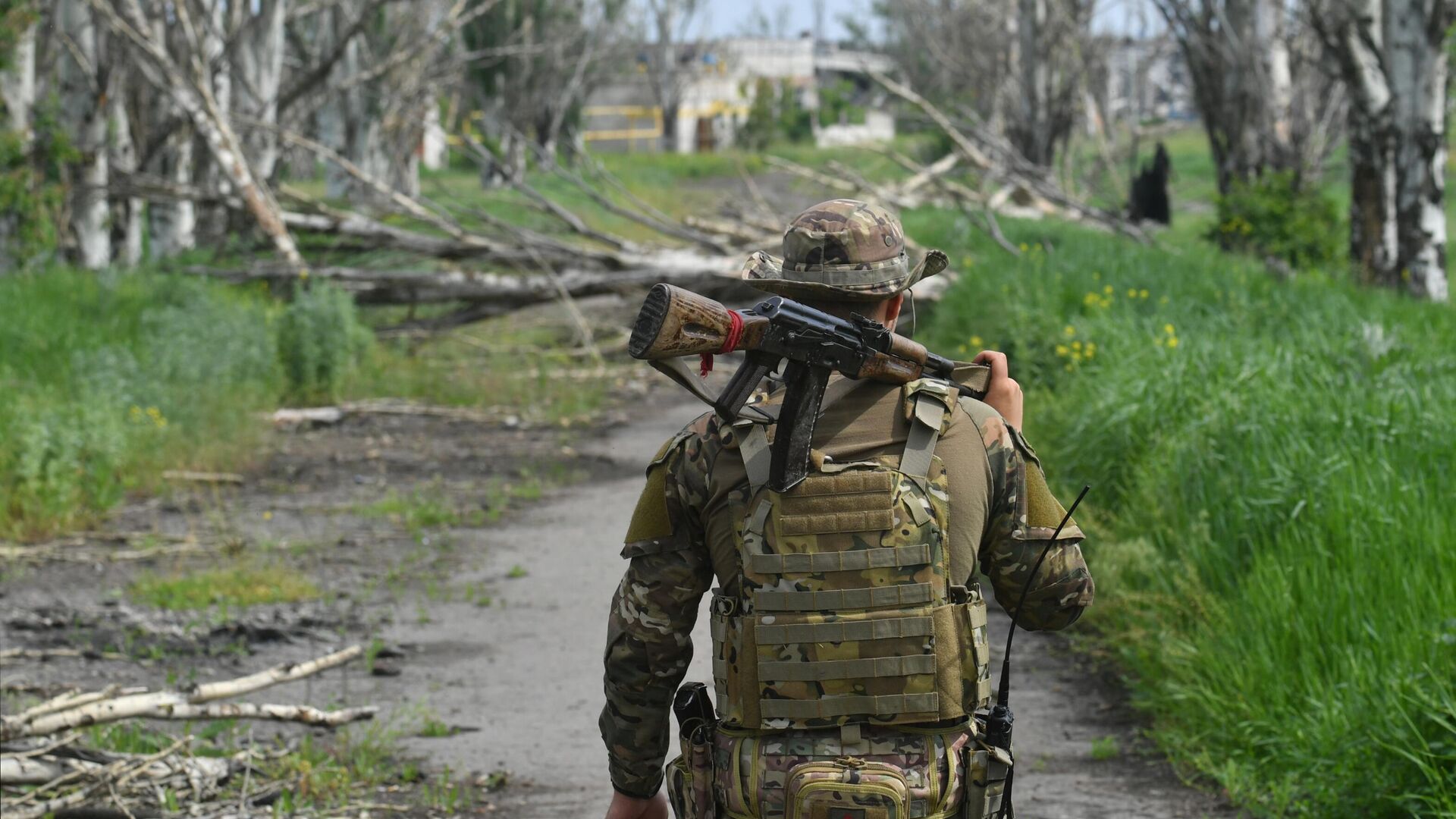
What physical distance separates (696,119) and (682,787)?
245 ft

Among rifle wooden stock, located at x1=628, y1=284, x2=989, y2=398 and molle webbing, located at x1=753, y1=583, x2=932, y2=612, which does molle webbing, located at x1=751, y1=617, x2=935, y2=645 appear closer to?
molle webbing, located at x1=753, y1=583, x2=932, y2=612

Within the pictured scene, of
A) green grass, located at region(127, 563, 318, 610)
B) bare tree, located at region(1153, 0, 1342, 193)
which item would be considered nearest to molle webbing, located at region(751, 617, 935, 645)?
green grass, located at region(127, 563, 318, 610)

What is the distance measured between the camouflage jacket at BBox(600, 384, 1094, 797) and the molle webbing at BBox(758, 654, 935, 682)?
179 mm

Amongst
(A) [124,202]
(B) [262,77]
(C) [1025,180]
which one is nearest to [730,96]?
(C) [1025,180]

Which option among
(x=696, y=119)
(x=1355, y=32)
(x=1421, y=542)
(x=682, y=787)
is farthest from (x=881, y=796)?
(x=696, y=119)

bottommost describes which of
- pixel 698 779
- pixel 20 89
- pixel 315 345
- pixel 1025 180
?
pixel 315 345

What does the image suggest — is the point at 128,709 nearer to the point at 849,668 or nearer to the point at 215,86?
the point at 849,668

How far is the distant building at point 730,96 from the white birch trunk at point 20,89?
4656 centimetres

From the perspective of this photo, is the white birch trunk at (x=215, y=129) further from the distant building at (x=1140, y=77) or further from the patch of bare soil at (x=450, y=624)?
the distant building at (x=1140, y=77)

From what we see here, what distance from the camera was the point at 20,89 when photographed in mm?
16000

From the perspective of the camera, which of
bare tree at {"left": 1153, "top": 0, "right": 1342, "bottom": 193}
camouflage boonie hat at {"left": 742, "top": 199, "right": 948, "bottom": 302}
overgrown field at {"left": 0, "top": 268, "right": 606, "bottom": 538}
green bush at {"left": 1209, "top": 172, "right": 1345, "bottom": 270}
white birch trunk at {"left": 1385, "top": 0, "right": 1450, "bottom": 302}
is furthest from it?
bare tree at {"left": 1153, "top": 0, "right": 1342, "bottom": 193}

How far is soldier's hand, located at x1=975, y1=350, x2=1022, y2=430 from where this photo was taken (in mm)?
2965

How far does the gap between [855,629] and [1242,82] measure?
57.0 feet

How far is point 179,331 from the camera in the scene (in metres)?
12.1
